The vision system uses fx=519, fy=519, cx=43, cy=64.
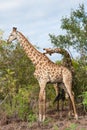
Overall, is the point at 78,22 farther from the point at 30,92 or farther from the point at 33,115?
the point at 33,115

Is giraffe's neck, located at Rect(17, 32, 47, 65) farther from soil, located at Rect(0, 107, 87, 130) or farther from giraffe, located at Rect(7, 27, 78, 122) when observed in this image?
soil, located at Rect(0, 107, 87, 130)

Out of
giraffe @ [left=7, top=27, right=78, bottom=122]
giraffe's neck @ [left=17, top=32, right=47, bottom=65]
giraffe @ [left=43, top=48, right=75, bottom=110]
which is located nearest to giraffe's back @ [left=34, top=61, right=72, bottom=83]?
giraffe @ [left=7, top=27, right=78, bottom=122]

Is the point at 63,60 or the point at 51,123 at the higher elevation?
the point at 63,60

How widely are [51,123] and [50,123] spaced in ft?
0.11

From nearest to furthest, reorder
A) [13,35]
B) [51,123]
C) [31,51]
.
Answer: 1. [51,123]
2. [31,51]
3. [13,35]

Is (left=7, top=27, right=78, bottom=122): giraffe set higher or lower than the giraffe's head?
lower

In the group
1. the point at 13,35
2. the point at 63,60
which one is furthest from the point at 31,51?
the point at 63,60

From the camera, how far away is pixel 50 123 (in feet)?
41.6

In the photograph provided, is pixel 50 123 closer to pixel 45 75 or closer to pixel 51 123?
pixel 51 123

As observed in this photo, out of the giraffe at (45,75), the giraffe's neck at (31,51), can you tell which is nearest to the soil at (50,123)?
the giraffe at (45,75)

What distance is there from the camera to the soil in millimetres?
12109

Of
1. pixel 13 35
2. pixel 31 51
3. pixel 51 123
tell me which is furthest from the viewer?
pixel 13 35

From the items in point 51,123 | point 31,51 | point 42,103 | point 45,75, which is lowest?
point 51,123

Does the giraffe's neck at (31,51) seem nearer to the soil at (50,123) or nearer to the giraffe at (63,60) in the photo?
the giraffe at (63,60)
